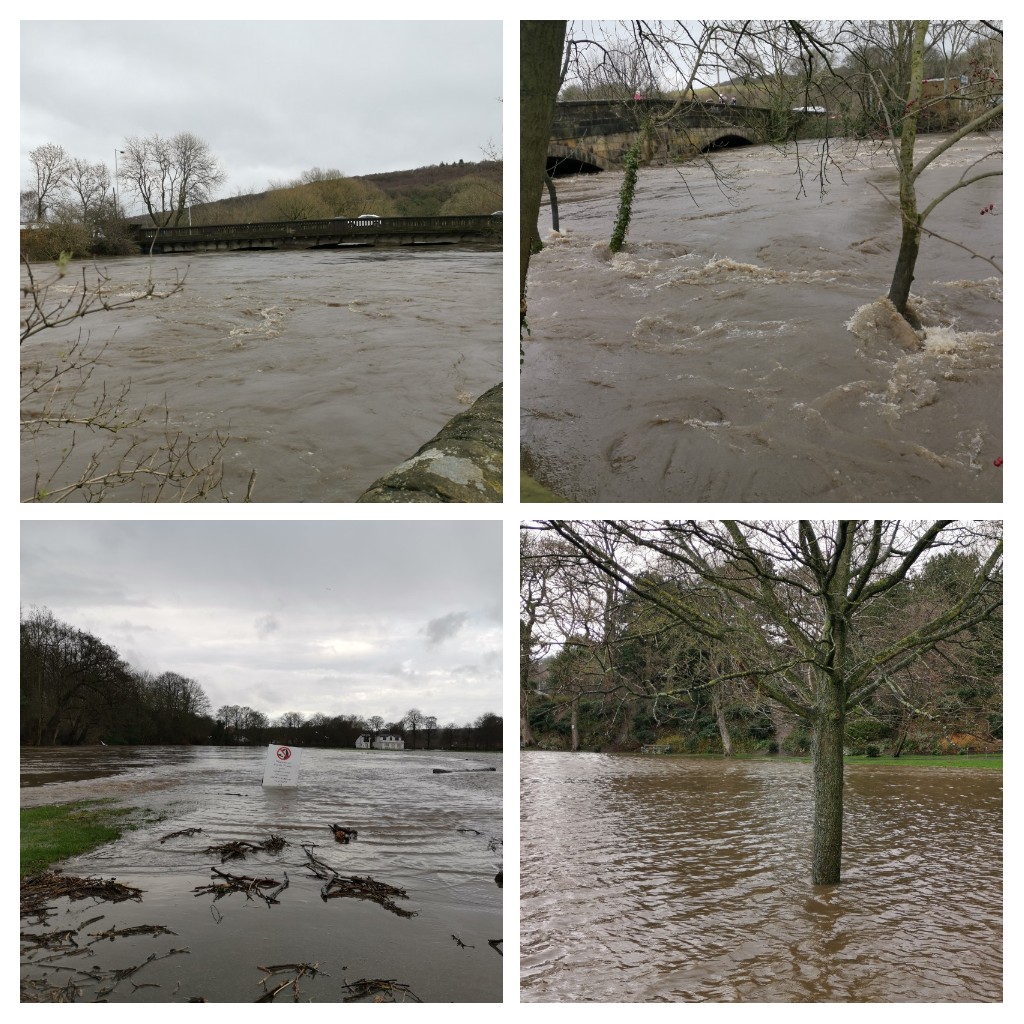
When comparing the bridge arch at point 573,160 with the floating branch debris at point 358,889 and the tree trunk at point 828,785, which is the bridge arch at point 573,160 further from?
the floating branch debris at point 358,889

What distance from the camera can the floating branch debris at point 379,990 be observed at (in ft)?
7.39

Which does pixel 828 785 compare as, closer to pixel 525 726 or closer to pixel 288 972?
pixel 525 726

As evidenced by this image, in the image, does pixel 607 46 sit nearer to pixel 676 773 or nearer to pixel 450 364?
pixel 450 364

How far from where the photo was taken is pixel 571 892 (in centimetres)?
316

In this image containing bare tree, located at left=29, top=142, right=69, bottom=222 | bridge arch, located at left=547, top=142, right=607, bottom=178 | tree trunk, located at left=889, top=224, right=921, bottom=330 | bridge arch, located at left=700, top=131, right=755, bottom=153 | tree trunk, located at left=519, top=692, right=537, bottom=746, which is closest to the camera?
tree trunk, located at left=519, top=692, right=537, bottom=746

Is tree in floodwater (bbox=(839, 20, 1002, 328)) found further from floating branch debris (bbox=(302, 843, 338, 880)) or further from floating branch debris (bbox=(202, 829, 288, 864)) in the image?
floating branch debris (bbox=(202, 829, 288, 864))

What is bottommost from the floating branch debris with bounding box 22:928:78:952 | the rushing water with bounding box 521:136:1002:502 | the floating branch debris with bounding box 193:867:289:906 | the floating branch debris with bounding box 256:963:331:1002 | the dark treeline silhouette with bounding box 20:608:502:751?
the floating branch debris with bounding box 193:867:289:906

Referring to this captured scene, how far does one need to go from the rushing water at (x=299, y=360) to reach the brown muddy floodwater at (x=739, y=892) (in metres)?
2.15

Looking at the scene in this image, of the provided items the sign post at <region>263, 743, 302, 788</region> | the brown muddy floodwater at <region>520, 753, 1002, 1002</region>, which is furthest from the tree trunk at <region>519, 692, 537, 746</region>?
the sign post at <region>263, 743, 302, 788</region>

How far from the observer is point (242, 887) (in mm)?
3039

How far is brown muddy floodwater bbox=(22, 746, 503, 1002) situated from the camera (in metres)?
2.30

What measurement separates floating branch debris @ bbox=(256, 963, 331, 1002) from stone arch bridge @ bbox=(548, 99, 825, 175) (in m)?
3.63

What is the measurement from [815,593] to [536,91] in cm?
210
